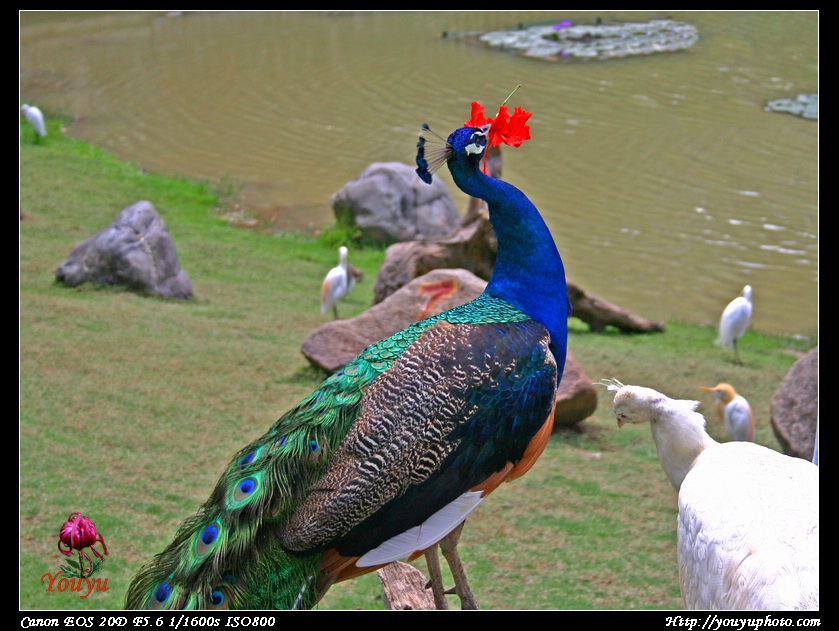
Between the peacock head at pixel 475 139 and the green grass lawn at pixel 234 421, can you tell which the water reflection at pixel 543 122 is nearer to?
the green grass lawn at pixel 234 421

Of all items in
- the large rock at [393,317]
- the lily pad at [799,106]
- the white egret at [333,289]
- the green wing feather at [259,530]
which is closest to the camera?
the green wing feather at [259,530]

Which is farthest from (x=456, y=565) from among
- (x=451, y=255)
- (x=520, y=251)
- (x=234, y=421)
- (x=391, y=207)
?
(x=391, y=207)

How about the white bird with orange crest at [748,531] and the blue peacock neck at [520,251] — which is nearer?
the white bird with orange crest at [748,531]

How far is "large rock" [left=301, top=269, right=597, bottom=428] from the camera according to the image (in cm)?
632

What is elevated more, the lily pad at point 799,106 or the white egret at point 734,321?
the lily pad at point 799,106

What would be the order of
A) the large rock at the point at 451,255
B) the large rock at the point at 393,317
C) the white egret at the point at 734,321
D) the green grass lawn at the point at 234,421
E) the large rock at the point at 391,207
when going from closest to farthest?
1. the green grass lawn at the point at 234,421
2. the large rock at the point at 393,317
3. the white egret at the point at 734,321
4. the large rock at the point at 451,255
5. the large rock at the point at 391,207

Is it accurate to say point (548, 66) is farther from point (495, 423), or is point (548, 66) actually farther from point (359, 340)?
point (495, 423)

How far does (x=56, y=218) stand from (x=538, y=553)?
23.1 feet

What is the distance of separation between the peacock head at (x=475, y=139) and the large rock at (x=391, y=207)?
6.30 metres

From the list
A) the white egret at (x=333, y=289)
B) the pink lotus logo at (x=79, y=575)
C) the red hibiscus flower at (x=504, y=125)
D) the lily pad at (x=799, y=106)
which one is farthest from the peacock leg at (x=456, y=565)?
the lily pad at (x=799, y=106)

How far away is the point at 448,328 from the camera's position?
332 cm

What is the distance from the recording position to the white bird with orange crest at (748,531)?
281cm

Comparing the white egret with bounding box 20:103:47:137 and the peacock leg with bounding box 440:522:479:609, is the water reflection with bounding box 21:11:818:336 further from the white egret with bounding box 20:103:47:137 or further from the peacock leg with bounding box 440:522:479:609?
the peacock leg with bounding box 440:522:479:609
